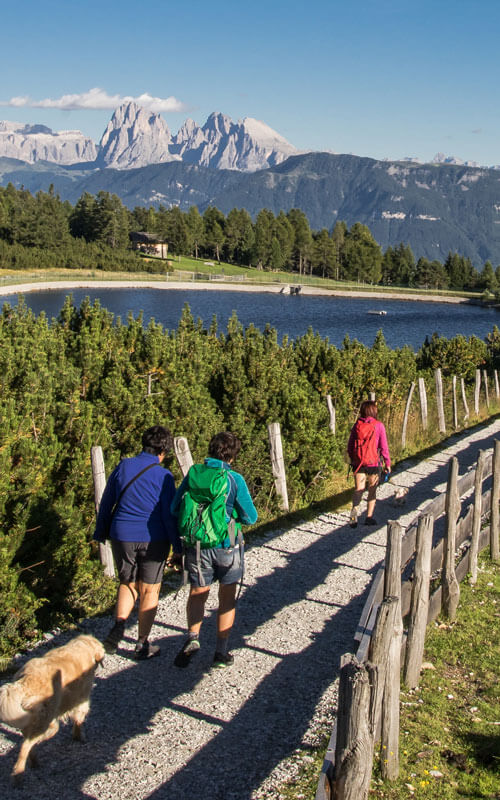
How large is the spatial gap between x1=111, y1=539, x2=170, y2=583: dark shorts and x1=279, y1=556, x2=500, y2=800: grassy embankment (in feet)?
6.40

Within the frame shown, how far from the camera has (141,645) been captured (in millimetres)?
6578

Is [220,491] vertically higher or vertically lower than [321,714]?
higher

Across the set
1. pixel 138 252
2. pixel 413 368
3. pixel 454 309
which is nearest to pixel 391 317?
pixel 454 309

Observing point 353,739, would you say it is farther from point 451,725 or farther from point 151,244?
point 151,244

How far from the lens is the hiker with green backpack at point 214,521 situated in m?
6.04

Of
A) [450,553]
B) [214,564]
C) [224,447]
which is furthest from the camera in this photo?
[450,553]

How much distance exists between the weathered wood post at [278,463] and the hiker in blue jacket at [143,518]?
217 inches

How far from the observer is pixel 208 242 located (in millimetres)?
158125

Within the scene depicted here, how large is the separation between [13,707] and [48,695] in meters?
0.25

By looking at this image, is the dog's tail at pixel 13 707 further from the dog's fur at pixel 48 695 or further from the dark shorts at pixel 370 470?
the dark shorts at pixel 370 470

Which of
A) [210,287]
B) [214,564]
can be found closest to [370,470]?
[214,564]

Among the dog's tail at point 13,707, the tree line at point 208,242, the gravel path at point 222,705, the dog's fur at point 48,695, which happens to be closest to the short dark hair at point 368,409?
the gravel path at point 222,705

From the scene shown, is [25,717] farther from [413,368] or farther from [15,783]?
[413,368]

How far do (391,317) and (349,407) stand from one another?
3430 inches
